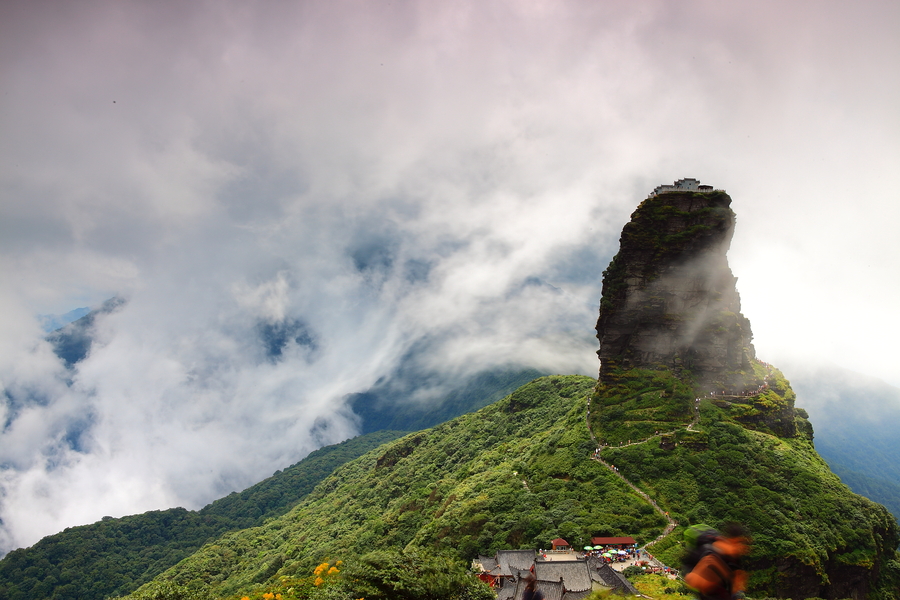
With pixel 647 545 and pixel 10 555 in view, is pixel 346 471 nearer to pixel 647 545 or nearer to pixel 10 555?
pixel 10 555

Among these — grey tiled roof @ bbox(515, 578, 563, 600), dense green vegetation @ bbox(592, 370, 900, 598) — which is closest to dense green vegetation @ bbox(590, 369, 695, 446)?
dense green vegetation @ bbox(592, 370, 900, 598)

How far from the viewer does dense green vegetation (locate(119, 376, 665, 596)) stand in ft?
178

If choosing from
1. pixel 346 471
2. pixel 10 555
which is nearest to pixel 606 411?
pixel 346 471

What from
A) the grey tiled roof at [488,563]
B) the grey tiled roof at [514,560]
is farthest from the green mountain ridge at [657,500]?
the grey tiled roof at [514,560]

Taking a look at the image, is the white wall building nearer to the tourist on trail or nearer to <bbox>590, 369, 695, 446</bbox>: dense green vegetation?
<bbox>590, 369, 695, 446</bbox>: dense green vegetation

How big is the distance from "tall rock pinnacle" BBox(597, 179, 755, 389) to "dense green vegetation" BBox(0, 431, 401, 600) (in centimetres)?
13342

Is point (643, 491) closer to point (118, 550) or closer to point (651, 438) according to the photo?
point (651, 438)

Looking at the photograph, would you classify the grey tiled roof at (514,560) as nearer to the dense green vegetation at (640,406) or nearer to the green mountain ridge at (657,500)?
the green mountain ridge at (657,500)

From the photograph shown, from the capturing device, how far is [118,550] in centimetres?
13412

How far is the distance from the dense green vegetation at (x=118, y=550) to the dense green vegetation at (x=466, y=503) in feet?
112

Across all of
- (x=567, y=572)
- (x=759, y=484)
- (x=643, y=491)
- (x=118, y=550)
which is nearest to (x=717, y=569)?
(x=567, y=572)

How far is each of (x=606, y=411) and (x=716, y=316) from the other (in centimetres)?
2232

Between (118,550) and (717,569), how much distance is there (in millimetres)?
176309

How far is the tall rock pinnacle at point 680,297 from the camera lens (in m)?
69.1
